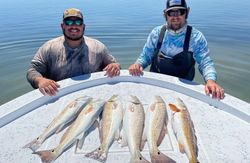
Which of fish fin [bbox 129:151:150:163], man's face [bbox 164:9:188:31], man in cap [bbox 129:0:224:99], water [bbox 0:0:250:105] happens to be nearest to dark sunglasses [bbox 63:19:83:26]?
man in cap [bbox 129:0:224:99]

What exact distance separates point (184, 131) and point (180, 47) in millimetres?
2452

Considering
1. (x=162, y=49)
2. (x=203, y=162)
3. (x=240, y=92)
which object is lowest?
(x=240, y=92)

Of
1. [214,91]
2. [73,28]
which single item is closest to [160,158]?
[214,91]

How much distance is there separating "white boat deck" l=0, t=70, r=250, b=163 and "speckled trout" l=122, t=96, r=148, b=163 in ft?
0.39

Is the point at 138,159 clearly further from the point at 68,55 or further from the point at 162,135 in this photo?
the point at 68,55

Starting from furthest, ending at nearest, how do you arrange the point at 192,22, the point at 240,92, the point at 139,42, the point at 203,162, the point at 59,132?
the point at 192,22, the point at 139,42, the point at 240,92, the point at 59,132, the point at 203,162

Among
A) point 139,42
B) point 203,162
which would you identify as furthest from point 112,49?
point 203,162

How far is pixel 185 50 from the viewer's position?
205 inches

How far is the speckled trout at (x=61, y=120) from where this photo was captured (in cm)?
311

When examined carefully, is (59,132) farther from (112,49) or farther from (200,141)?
(112,49)

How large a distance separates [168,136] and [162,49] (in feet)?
8.28

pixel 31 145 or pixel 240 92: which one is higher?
pixel 31 145

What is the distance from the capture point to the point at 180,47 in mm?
5258

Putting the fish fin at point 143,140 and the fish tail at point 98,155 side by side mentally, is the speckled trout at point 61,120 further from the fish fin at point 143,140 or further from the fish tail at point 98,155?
the fish fin at point 143,140
